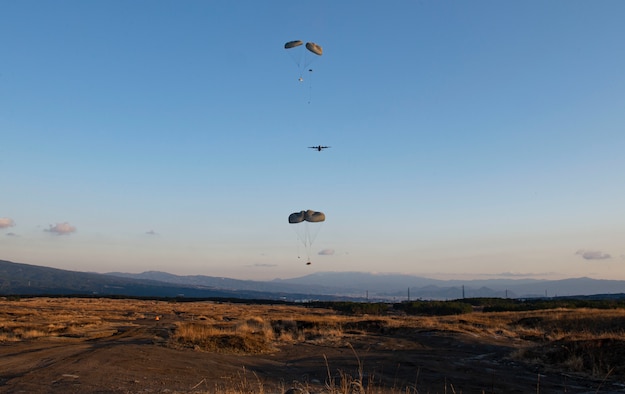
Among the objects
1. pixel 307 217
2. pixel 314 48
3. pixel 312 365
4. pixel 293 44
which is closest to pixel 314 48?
pixel 314 48

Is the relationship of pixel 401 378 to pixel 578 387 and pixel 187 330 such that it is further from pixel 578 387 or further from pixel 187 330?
pixel 187 330

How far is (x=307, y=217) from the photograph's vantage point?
36344mm

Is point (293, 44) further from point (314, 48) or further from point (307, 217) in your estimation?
point (307, 217)

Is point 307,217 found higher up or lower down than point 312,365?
higher up

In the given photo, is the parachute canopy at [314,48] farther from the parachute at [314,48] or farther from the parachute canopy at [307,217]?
the parachute canopy at [307,217]

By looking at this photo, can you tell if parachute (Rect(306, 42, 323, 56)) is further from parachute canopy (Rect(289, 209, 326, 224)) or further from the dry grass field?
the dry grass field

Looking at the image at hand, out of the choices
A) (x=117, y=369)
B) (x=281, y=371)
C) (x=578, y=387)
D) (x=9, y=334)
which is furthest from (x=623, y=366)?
(x=9, y=334)

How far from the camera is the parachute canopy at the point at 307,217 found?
118 ft

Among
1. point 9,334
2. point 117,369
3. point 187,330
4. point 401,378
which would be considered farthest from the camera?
point 9,334

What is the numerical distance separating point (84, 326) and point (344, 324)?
20108mm

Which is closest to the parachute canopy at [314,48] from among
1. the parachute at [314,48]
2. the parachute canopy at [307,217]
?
the parachute at [314,48]

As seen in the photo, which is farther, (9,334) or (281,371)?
(9,334)

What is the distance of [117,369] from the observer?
1516 cm

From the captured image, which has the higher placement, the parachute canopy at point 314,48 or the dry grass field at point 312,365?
the parachute canopy at point 314,48
